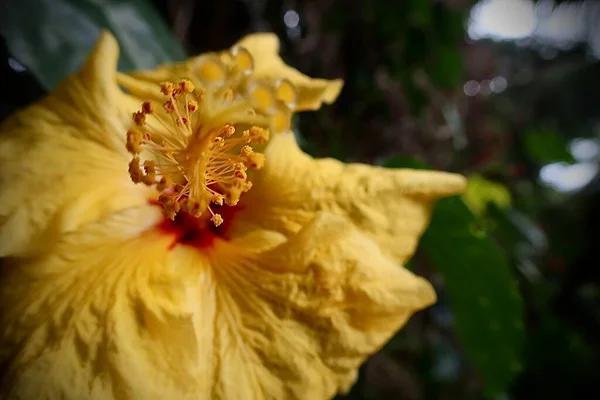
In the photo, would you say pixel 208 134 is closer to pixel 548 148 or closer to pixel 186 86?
pixel 186 86

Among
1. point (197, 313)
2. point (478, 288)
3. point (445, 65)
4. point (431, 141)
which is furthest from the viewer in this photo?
point (431, 141)

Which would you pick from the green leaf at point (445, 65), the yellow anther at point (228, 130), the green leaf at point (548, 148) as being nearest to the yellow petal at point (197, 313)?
the yellow anther at point (228, 130)

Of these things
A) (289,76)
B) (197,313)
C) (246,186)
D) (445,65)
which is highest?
(445,65)

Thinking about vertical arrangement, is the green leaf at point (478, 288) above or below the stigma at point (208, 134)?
below

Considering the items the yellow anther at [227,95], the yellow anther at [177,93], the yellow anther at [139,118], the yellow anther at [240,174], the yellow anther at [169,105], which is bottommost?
the yellow anther at [240,174]

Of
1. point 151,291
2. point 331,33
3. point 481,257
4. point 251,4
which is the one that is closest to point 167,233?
point 151,291

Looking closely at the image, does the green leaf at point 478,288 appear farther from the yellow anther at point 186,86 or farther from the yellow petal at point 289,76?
the yellow anther at point 186,86

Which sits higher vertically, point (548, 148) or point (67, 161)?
point (548, 148)

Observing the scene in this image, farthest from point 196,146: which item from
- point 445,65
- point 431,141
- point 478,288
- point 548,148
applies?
point 431,141
